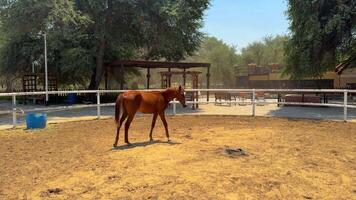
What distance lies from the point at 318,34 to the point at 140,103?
13.4m

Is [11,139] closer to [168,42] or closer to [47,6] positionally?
[47,6]

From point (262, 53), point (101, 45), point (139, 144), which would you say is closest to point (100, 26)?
point (101, 45)

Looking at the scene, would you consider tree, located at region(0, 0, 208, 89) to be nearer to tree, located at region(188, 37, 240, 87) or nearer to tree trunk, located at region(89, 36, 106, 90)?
tree trunk, located at region(89, 36, 106, 90)

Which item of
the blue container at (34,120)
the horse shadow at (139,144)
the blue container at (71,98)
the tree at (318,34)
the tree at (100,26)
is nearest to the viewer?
the horse shadow at (139,144)

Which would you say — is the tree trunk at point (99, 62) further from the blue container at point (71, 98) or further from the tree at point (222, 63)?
the tree at point (222, 63)

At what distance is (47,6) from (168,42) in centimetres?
698

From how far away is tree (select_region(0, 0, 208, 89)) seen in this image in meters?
20.2

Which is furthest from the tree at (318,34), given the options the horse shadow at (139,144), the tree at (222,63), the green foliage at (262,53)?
the green foliage at (262,53)

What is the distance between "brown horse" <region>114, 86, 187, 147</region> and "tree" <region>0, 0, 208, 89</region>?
483 inches

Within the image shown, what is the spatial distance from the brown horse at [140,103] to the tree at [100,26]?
12256mm

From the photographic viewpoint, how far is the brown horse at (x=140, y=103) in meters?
8.67

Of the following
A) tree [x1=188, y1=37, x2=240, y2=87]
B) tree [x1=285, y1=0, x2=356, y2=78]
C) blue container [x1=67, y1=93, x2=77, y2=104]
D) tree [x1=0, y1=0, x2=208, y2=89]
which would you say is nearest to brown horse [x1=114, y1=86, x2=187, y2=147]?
tree [x1=285, y1=0, x2=356, y2=78]

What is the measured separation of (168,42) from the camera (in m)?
23.2

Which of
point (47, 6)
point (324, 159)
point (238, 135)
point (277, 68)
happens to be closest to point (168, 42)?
point (47, 6)
